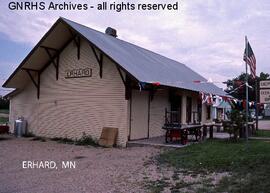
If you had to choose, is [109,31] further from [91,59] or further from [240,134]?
[240,134]

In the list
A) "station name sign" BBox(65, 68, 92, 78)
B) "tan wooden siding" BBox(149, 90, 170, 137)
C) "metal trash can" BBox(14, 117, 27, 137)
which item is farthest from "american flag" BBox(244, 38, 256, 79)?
"metal trash can" BBox(14, 117, 27, 137)

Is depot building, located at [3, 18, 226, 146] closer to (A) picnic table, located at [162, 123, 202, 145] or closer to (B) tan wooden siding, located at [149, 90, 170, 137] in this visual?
(B) tan wooden siding, located at [149, 90, 170, 137]

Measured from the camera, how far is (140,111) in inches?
603

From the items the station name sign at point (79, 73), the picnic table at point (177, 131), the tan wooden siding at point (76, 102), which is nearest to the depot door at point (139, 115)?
the tan wooden siding at point (76, 102)

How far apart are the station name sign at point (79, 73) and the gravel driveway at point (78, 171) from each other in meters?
3.89

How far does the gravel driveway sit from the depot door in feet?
5.78

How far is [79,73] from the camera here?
631 inches

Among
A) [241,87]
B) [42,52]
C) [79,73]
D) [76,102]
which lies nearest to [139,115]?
[76,102]

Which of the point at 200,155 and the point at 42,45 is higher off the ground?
the point at 42,45

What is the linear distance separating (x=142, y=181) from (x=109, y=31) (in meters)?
13.7

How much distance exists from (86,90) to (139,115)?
2.69 metres

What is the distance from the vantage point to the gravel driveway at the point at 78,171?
699cm

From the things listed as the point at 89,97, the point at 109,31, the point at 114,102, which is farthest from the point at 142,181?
the point at 109,31

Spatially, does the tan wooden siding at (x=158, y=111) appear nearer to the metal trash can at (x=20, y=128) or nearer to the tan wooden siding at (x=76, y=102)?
the tan wooden siding at (x=76, y=102)
